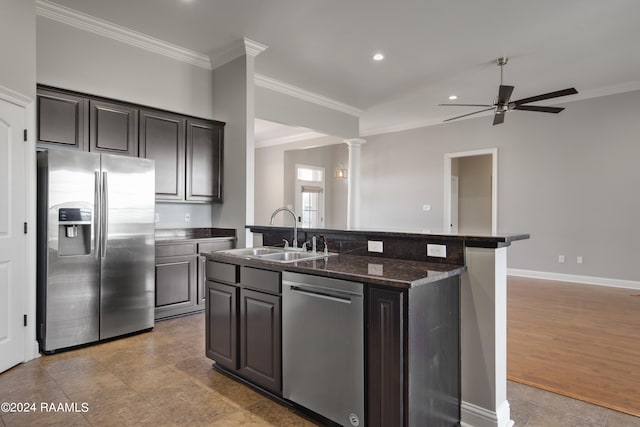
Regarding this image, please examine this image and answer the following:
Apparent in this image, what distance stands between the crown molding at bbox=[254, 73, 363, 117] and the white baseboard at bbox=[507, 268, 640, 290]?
411 cm

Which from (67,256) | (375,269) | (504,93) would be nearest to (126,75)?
(67,256)

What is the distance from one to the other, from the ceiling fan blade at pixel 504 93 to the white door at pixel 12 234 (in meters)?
4.54

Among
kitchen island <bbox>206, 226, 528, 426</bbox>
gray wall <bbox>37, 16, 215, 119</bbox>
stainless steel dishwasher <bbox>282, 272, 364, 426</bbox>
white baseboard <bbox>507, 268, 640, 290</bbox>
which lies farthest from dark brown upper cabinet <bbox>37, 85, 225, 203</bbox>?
white baseboard <bbox>507, 268, 640, 290</bbox>

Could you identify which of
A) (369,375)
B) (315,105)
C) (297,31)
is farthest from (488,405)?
(315,105)

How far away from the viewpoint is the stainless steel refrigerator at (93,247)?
117 inches

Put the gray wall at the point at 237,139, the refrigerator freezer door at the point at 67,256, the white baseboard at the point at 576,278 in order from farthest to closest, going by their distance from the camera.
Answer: the white baseboard at the point at 576,278, the gray wall at the point at 237,139, the refrigerator freezer door at the point at 67,256

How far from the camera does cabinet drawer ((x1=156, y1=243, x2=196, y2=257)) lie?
3.80 metres

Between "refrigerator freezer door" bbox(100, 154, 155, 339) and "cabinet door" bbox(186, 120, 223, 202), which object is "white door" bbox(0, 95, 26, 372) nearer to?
"refrigerator freezer door" bbox(100, 154, 155, 339)

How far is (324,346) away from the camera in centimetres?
192

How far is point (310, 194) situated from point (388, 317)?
7941 millimetres

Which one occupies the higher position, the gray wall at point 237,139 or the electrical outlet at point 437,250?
the gray wall at point 237,139

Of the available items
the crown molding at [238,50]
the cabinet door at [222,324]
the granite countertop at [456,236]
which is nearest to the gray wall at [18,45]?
the crown molding at [238,50]

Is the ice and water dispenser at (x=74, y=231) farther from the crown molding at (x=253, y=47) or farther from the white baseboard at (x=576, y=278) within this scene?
the white baseboard at (x=576, y=278)

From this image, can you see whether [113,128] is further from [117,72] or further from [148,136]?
[117,72]
